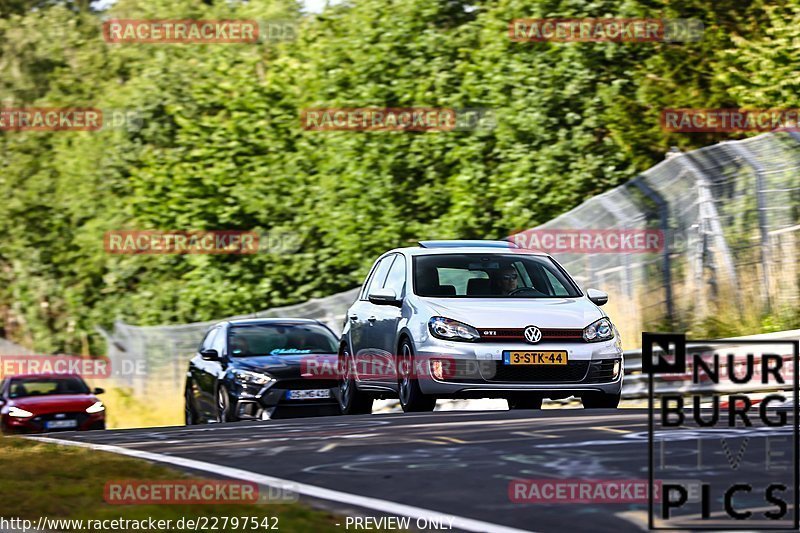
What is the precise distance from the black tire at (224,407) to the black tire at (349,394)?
8.80 ft

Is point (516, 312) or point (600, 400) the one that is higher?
point (516, 312)

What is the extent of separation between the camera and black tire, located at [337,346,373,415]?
16.3 meters

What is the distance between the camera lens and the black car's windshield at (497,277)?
49.6 ft

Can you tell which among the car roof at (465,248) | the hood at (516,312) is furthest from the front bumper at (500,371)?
the car roof at (465,248)

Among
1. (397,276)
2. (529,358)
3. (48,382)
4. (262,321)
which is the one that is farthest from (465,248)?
(48,382)

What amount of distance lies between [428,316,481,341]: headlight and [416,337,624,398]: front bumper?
6cm

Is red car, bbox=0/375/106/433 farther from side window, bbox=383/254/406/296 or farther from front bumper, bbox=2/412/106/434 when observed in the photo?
side window, bbox=383/254/406/296

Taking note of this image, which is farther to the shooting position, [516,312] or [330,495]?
[516,312]

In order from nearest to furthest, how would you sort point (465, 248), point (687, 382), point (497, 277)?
point (497, 277) < point (465, 248) < point (687, 382)

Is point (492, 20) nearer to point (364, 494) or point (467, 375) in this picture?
point (467, 375)

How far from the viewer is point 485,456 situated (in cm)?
1033

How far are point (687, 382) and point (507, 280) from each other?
4.29 meters

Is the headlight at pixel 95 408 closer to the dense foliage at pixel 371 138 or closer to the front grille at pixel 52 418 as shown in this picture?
the front grille at pixel 52 418

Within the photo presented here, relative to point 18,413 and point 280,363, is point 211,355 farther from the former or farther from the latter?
point 18,413
